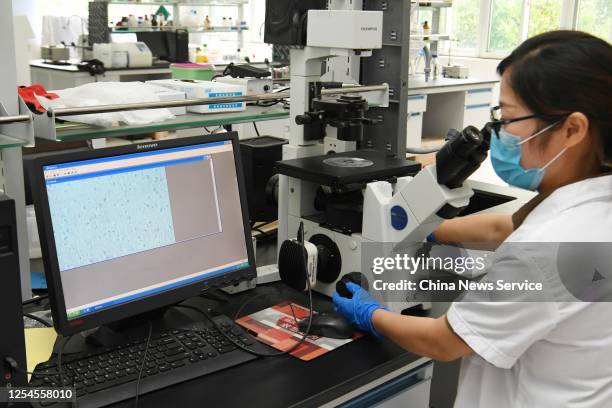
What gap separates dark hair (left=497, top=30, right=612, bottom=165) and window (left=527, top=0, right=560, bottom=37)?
20.4 feet

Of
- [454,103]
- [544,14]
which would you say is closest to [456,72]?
[454,103]

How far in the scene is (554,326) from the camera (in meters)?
1.00

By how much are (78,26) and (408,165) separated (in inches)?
225

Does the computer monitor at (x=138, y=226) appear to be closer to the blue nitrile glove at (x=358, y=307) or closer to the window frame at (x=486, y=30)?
the blue nitrile glove at (x=358, y=307)

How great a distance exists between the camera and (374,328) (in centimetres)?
132

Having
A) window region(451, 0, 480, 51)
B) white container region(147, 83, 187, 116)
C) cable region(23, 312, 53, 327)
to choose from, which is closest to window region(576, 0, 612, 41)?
window region(451, 0, 480, 51)

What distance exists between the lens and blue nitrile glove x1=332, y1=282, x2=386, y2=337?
4.38 feet

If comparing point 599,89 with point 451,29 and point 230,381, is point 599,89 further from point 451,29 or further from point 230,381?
point 451,29

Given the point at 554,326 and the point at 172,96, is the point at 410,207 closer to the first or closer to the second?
the point at 554,326

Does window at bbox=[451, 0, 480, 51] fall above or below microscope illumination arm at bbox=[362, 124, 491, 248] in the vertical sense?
above

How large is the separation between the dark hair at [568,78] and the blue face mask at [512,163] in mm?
73

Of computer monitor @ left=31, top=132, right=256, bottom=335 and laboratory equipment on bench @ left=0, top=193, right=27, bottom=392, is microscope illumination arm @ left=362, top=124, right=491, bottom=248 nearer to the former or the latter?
computer monitor @ left=31, top=132, right=256, bottom=335

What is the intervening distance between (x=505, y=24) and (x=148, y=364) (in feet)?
22.6

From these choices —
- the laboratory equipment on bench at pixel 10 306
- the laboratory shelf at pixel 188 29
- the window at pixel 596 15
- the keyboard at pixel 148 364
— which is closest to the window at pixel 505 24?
the window at pixel 596 15
